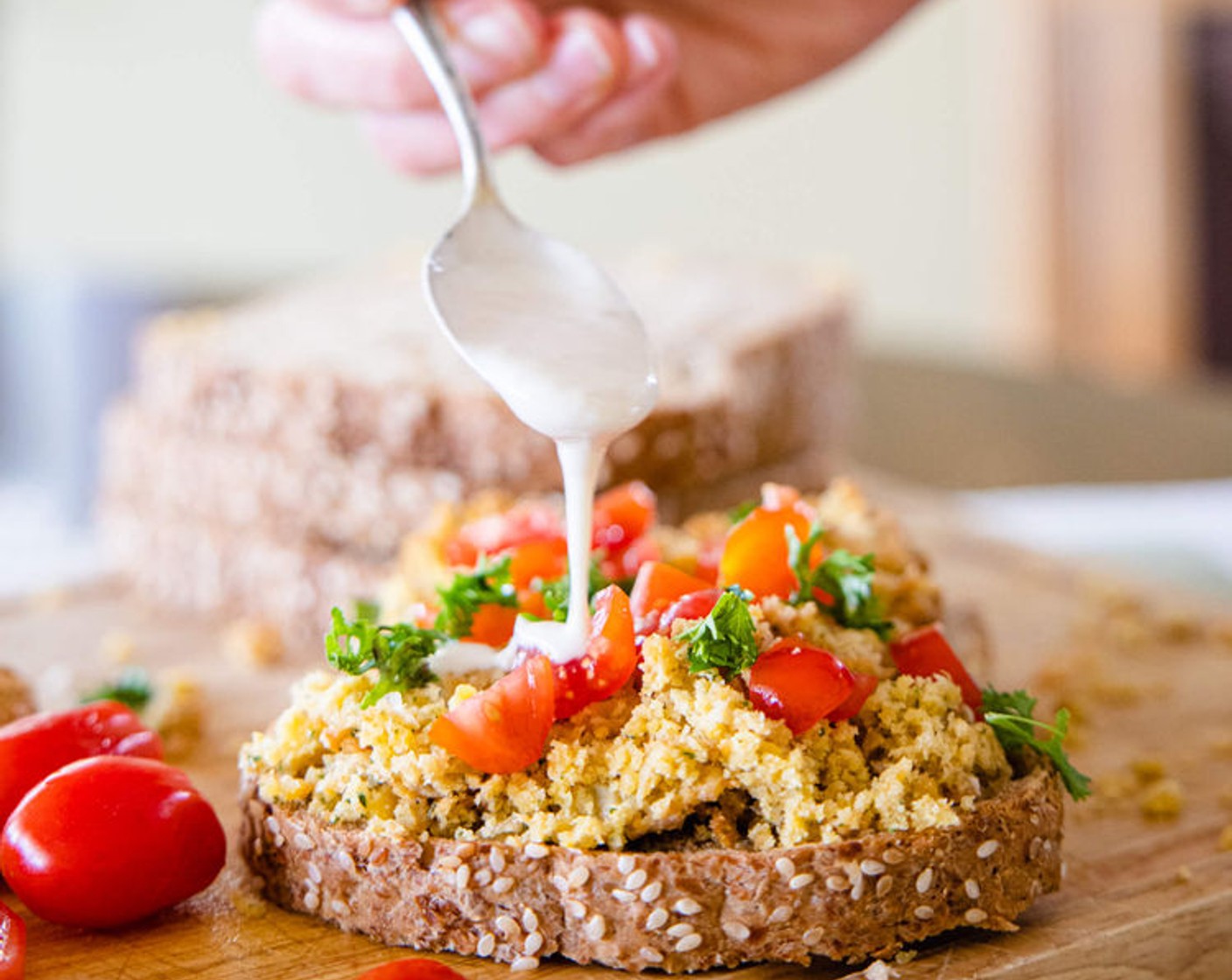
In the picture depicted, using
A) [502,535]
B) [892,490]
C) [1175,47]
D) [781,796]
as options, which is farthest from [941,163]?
[781,796]

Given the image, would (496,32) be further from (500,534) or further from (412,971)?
(412,971)

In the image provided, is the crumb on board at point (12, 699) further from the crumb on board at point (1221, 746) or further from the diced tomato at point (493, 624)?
the crumb on board at point (1221, 746)

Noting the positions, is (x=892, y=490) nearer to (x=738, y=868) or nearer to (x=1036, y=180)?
(x=738, y=868)

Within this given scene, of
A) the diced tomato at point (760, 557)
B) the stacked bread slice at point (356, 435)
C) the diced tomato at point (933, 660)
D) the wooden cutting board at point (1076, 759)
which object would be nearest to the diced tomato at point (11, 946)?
the wooden cutting board at point (1076, 759)

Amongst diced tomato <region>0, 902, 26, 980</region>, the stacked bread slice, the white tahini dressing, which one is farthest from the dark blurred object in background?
diced tomato <region>0, 902, 26, 980</region>

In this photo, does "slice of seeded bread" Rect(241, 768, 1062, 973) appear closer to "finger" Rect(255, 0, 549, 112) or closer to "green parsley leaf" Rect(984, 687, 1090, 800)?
"green parsley leaf" Rect(984, 687, 1090, 800)
